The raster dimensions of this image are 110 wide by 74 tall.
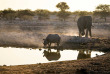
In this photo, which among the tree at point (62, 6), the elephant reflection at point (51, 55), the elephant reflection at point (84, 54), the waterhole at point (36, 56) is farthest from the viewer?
the tree at point (62, 6)

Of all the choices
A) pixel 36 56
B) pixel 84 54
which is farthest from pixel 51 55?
pixel 84 54

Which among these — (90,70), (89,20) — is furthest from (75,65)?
(89,20)

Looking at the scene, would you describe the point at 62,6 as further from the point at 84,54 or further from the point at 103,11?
the point at 84,54

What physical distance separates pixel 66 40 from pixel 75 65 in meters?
10.7

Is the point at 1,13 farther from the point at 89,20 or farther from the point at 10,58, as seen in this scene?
the point at 10,58

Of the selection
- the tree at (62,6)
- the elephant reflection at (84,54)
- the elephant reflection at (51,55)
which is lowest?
the elephant reflection at (84,54)

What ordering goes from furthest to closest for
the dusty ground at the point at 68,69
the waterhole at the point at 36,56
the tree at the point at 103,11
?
the tree at the point at 103,11 → the waterhole at the point at 36,56 → the dusty ground at the point at 68,69

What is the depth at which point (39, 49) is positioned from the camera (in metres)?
16.8

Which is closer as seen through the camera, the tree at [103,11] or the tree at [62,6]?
the tree at [103,11]

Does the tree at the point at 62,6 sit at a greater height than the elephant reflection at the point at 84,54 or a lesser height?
greater

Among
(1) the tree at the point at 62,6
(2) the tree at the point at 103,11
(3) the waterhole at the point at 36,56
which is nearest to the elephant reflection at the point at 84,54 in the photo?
(3) the waterhole at the point at 36,56

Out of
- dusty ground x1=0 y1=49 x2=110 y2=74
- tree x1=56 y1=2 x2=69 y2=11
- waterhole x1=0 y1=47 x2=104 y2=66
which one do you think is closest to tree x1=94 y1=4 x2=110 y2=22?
tree x1=56 y1=2 x2=69 y2=11

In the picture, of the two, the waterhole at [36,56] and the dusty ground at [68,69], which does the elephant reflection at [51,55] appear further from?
the dusty ground at [68,69]

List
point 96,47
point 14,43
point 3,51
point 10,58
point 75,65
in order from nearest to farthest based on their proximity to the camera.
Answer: point 75,65, point 10,58, point 3,51, point 96,47, point 14,43
